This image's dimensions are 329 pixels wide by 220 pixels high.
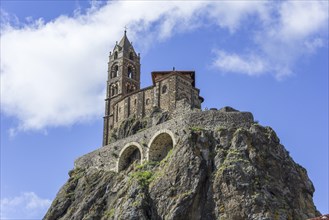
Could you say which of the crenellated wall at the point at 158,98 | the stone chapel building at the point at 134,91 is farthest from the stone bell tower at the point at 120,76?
the crenellated wall at the point at 158,98

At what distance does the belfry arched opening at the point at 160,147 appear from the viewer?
68688 mm

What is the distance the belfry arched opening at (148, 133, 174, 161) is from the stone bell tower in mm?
16573

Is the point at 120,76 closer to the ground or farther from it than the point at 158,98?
farther from it

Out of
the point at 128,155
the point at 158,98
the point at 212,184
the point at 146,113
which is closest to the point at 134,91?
the point at 146,113

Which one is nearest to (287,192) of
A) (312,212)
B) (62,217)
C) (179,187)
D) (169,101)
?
(312,212)

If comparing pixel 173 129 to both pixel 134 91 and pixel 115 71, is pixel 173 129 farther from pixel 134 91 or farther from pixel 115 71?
pixel 115 71

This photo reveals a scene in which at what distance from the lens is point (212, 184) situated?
59875mm

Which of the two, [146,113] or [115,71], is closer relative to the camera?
[146,113]

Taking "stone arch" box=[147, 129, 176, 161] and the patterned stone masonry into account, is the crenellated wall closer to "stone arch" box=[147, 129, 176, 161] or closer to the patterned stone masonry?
the patterned stone masonry

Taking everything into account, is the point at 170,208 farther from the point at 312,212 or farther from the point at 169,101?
the point at 169,101

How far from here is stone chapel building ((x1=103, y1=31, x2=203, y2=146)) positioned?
255ft

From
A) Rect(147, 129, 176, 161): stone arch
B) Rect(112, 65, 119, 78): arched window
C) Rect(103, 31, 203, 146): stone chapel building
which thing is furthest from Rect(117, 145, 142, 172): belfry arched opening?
Rect(112, 65, 119, 78): arched window

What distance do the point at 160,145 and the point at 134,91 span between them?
1585 cm

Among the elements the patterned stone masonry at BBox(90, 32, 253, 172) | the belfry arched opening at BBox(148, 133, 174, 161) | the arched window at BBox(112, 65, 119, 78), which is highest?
the arched window at BBox(112, 65, 119, 78)
